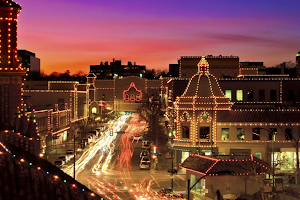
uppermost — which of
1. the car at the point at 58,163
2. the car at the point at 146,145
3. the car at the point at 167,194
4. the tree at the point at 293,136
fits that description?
the tree at the point at 293,136

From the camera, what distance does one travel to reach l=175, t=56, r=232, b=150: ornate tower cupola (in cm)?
4722

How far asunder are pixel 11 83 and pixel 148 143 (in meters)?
39.4

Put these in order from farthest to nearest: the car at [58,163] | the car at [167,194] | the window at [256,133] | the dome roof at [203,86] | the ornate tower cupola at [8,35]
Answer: the dome roof at [203,86] < the window at [256,133] < the car at [58,163] < the car at [167,194] < the ornate tower cupola at [8,35]

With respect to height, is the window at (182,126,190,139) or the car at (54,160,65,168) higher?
the window at (182,126,190,139)

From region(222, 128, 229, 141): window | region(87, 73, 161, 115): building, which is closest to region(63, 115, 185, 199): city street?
region(222, 128, 229, 141): window

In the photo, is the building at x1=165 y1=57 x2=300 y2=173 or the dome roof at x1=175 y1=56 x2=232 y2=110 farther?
the dome roof at x1=175 y1=56 x2=232 y2=110

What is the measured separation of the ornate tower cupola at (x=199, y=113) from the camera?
155 ft

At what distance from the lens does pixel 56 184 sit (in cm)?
1076

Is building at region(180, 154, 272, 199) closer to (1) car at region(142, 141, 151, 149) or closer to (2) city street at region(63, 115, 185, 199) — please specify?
(2) city street at region(63, 115, 185, 199)

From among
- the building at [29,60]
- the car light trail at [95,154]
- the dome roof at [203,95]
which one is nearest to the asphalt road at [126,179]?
the car light trail at [95,154]

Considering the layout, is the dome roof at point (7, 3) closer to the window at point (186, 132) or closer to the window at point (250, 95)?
the window at point (186, 132)

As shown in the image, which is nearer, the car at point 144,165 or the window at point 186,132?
the car at point 144,165

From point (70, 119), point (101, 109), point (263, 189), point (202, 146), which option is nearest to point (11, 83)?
point (263, 189)

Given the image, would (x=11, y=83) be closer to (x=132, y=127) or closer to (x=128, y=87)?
(x=132, y=127)
